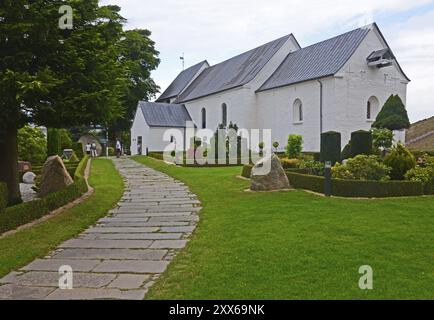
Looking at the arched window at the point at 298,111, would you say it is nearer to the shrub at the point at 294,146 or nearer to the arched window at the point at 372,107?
the arched window at the point at 372,107

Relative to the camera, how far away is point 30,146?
21312mm

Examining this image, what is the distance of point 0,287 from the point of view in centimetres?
471

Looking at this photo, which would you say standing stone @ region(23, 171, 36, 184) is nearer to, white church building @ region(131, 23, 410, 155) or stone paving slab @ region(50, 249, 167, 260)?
stone paving slab @ region(50, 249, 167, 260)

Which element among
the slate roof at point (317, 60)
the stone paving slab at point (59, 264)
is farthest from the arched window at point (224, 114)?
the stone paving slab at point (59, 264)

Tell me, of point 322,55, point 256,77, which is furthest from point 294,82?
point 256,77

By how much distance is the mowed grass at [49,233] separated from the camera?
19.2 ft

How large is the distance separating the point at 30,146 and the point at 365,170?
16.9 meters

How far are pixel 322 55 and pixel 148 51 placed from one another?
84.5ft

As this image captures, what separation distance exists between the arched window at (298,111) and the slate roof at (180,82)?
66.5 ft

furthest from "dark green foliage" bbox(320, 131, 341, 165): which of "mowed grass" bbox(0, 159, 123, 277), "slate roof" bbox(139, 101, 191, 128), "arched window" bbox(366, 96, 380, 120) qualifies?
"slate roof" bbox(139, 101, 191, 128)

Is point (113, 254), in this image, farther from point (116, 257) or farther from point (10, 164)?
point (10, 164)

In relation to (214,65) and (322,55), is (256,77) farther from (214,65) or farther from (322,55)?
(214,65)

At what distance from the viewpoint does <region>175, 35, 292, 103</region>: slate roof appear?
1357 inches

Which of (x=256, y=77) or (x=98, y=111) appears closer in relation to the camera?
(x=98, y=111)
